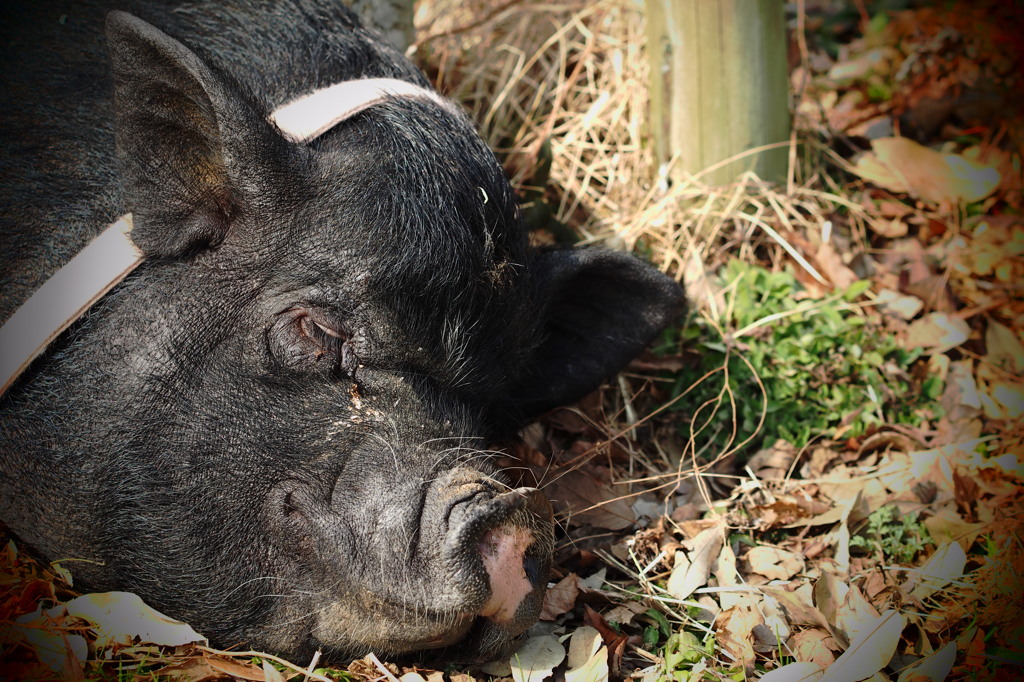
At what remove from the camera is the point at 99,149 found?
110 inches

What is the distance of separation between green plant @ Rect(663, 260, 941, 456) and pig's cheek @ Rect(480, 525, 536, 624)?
1.48 m

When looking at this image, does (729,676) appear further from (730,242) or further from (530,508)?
(730,242)

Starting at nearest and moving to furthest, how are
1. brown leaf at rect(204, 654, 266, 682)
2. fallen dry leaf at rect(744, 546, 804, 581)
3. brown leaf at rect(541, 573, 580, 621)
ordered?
brown leaf at rect(204, 654, 266, 682), brown leaf at rect(541, 573, 580, 621), fallen dry leaf at rect(744, 546, 804, 581)

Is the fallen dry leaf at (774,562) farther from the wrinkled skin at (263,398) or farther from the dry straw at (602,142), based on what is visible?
the dry straw at (602,142)

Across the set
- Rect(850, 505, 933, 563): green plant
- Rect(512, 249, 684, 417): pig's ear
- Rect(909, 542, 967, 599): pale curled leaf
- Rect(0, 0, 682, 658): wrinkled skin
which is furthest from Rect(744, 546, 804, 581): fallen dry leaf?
Rect(0, 0, 682, 658): wrinkled skin

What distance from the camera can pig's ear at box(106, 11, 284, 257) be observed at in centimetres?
231

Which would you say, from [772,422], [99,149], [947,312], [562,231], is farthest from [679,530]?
[99,149]

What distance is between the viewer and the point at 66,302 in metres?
2.54

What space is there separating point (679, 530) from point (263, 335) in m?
1.74

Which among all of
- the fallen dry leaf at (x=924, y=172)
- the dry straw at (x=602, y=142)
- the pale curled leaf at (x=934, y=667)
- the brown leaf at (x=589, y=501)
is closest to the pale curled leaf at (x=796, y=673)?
the pale curled leaf at (x=934, y=667)

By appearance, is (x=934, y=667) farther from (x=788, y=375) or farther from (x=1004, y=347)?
(x=1004, y=347)

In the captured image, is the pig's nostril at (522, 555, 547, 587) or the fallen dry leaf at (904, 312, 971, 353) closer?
the pig's nostril at (522, 555, 547, 587)

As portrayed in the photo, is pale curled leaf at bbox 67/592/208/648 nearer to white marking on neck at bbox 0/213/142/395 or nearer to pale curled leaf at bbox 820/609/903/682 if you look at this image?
white marking on neck at bbox 0/213/142/395

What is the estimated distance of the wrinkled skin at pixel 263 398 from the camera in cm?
238
